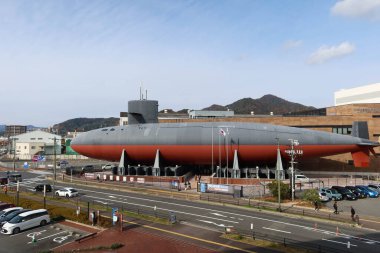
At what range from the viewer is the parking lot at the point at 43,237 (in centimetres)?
3111

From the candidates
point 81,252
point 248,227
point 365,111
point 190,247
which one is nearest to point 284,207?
point 248,227

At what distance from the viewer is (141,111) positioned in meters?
77.9

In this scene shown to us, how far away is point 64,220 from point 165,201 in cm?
1540

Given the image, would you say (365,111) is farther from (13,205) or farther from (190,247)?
(13,205)

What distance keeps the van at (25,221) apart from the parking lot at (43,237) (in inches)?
20.5

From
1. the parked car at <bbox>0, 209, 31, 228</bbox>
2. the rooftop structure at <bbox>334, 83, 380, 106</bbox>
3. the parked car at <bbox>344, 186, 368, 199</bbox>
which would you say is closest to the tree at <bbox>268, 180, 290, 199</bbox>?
→ the parked car at <bbox>344, 186, 368, 199</bbox>

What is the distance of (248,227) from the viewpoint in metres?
35.9

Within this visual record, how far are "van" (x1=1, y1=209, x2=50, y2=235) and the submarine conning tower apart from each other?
4098cm

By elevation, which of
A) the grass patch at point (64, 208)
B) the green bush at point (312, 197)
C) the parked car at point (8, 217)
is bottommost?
the grass patch at point (64, 208)

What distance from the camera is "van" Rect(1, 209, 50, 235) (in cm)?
3519

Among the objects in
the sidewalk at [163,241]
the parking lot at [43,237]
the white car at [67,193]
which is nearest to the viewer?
the sidewalk at [163,241]

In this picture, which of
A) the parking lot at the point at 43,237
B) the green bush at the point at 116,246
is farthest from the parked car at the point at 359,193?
the parking lot at the point at 43,237

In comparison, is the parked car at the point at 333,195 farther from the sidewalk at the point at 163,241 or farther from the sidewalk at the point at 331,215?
the sidewalk at the point at 163,241

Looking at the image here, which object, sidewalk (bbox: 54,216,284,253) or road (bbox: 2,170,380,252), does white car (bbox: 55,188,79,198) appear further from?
sidewalk (bbox: 54,216,284,253)
